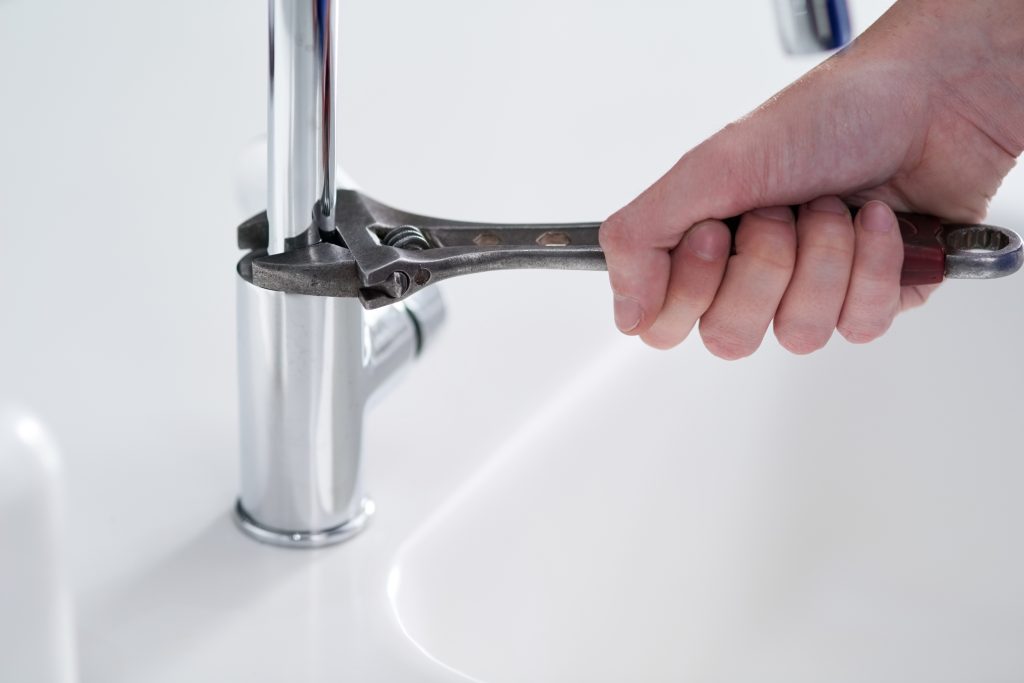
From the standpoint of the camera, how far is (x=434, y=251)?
35cm

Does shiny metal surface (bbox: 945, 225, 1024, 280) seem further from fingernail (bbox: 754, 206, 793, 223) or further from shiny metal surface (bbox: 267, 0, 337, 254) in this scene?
shiny metal surface (bbox: 267, 0, 337, 254)

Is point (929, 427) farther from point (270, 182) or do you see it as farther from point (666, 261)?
point (270, 182)

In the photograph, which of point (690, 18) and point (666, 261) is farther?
point (690, 18)

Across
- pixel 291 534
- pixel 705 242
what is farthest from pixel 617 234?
pixel 291 534

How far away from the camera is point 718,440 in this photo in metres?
0.57

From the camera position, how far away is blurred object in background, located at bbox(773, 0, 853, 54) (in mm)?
326

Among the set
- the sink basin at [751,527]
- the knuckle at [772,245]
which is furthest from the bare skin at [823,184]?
the sink basin at [751,527]

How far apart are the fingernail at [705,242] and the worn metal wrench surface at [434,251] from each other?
0.05 ft

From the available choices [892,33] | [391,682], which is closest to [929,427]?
[892,33]

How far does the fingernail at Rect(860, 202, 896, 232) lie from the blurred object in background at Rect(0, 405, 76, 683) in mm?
A: 264

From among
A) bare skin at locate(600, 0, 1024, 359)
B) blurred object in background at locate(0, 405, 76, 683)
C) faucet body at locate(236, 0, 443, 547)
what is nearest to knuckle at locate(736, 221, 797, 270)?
bare skin at locate(600, 0, 1024, 359)

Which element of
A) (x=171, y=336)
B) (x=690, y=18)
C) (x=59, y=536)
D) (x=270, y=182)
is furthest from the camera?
(x=690, y=18)

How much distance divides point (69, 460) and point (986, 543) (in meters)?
0.40

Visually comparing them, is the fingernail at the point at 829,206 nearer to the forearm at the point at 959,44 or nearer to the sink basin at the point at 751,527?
the forearm at the point at 959,44
